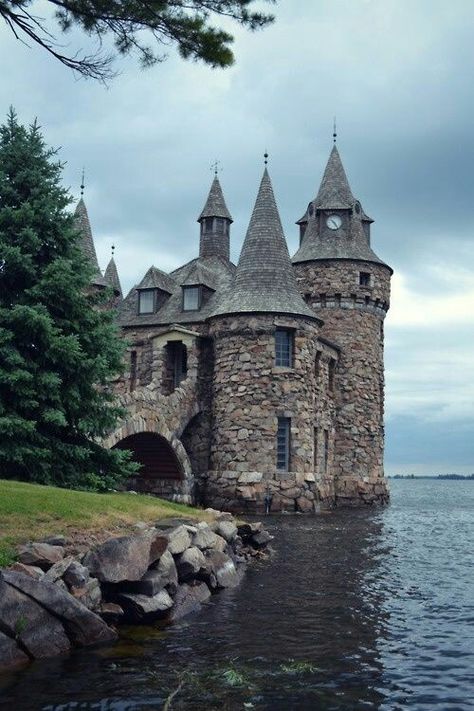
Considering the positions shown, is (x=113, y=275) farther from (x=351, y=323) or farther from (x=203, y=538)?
(x=203, y=538)

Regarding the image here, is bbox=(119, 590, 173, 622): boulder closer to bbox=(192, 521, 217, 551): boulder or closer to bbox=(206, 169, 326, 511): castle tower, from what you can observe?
bbox=(192, 521, 217, 551): boulder

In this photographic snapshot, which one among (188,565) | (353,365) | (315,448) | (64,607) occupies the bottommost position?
(64,607)

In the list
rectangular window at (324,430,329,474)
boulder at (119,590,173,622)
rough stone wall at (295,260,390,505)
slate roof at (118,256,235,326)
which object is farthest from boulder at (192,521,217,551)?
rough stone wall at (295,260,390,505)

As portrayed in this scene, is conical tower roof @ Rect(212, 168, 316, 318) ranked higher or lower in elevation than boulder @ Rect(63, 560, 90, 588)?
higher

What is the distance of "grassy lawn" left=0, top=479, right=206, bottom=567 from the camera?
1270 centimetres

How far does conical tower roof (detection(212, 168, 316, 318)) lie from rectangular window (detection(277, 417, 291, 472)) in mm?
5296

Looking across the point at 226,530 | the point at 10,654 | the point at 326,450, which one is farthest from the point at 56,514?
the point at 326,450

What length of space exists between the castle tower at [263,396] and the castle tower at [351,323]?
7030 mm

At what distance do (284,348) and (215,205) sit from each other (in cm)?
1915

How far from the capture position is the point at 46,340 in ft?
64.3

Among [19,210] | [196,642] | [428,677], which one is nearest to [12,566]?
[196,642]

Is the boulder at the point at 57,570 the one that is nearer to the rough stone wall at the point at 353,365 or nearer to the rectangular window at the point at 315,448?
the rectangular window at the point at 315,448

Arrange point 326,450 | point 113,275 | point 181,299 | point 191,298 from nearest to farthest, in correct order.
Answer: point 326,450, point 191,298, point 181,299, point 113,275

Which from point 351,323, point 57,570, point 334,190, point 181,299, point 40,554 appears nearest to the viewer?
point 57,570
